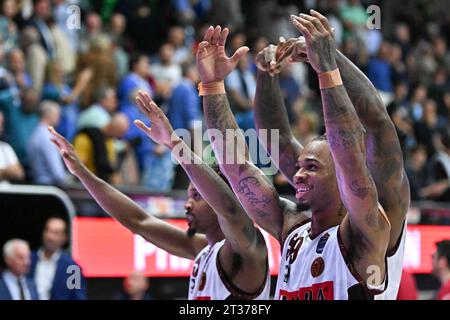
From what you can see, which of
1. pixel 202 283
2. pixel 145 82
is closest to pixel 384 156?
pixel 202 283

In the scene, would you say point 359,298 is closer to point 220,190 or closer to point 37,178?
point 220,190

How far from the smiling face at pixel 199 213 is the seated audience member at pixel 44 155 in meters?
4.06

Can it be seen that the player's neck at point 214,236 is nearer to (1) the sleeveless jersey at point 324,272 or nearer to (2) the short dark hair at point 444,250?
(1) the sleeveless jersey at point 324,272

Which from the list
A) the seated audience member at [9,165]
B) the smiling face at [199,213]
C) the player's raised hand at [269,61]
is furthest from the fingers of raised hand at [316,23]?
the seated audience member at [9,165]

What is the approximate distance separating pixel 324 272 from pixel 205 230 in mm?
1468

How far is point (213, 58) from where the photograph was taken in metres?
5.54

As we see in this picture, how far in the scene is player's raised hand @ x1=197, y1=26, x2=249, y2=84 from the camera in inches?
217

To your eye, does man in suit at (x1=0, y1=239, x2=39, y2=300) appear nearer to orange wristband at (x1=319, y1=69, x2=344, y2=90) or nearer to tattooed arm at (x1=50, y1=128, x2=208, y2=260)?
tattooed arm at (x1=50, y1=128, x2=208, y2=260)

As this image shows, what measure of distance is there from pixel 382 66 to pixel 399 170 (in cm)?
1190

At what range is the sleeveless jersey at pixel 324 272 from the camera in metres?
4.92

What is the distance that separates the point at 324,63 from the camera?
473 centimetres

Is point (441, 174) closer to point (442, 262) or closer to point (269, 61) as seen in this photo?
point (442, 262)

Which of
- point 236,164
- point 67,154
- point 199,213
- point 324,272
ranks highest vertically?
point 67,154

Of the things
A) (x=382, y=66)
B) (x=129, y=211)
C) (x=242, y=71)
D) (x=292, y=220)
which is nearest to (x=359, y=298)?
(x=292, y=220)
